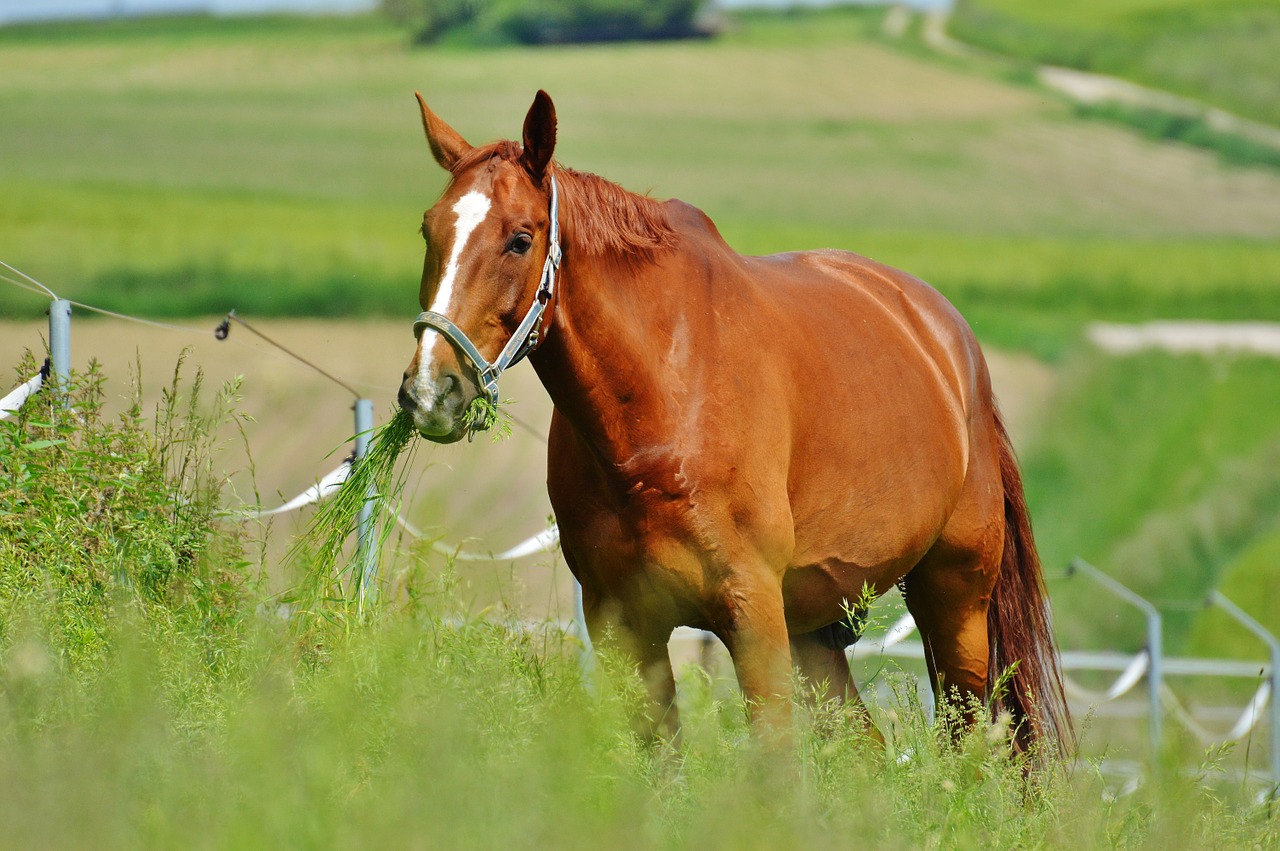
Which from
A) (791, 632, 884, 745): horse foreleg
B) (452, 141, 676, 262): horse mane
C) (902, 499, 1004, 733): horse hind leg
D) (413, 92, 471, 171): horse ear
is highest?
(413, 92, 471, 171): horse ear

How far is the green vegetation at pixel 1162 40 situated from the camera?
40.9 meters

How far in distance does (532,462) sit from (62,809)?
17.6 m

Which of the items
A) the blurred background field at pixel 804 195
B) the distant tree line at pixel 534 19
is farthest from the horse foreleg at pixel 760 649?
the distant tree line at pixel 534 19

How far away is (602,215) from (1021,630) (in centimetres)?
238

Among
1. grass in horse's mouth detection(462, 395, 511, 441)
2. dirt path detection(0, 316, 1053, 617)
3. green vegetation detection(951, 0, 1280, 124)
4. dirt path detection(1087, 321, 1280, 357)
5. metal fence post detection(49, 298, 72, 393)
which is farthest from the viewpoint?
green vegetation detection(951, 0, 1280, 124)

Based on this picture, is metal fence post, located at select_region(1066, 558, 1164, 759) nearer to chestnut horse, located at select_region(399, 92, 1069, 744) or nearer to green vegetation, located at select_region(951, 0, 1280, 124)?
chestnut horse, located at select_region(399, 92, 1069, 744)

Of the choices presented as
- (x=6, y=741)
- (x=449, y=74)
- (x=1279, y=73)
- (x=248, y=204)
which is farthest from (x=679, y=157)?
(x=6, y=741)

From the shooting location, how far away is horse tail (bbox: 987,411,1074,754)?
495 cm

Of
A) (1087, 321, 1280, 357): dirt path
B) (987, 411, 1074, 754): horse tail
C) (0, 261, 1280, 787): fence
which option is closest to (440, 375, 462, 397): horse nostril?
(0, 261, 1280, 787): fence

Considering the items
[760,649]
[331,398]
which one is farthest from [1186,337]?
[760,649]

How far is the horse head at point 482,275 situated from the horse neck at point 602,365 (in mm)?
154

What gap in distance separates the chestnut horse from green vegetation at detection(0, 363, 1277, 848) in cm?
28

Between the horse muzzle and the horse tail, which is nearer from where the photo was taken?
the horse muzzle

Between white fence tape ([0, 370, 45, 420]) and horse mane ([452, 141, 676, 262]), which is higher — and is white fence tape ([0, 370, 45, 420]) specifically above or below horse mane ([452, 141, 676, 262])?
below
